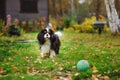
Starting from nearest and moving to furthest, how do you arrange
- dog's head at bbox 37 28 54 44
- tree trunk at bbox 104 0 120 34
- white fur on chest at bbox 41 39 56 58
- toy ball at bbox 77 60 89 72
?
1. toy ball at bbox 77 60 89 72
2. dog's head at bbox 37 28 54 44
3. white fur on chest at bbox 41 39 56 58
4. tree trunk at bbox 104 0 120 34

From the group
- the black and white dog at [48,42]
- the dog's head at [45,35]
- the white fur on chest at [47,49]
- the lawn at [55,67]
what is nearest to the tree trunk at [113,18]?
the lawn at [55,67]

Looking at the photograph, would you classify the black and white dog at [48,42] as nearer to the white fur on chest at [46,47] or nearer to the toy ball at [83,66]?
the white fur on chest at [46,47]

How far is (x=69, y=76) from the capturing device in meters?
7.98

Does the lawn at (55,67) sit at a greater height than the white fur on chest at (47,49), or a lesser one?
lesser

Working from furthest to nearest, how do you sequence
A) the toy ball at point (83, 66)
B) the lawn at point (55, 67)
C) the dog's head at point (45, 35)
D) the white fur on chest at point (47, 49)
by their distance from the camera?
the white fur on chest at point (47, 49), the dog's head at point (45, 35), the toy ball at point (83, 66), the lawn at point (55, 67)

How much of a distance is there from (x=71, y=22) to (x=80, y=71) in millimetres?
23032

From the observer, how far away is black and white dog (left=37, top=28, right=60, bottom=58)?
10.4 meters

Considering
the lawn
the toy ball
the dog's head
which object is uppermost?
the dog's head

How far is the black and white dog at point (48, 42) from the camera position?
34.0 feet

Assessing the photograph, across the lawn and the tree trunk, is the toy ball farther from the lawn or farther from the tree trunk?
the tree trunk

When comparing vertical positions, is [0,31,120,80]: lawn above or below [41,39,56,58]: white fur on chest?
below

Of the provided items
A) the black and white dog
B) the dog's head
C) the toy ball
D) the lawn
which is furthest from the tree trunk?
the toy ball

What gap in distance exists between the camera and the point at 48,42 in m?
10.5

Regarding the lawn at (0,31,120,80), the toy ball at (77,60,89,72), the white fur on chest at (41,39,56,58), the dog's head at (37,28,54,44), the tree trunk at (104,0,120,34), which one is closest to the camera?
the lawn at (0,31,120,80)
